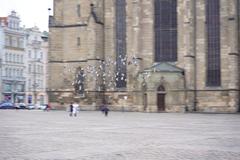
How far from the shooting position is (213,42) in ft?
203

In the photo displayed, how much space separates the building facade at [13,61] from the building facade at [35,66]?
235 cm

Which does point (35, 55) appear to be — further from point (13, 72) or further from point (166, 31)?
point (166, 31)

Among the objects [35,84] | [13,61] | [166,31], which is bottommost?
[35,84]

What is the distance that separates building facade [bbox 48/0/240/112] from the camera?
6128 centimetres

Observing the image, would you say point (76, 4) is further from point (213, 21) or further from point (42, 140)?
point (42, 140)

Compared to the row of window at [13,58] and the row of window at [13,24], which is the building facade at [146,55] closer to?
the row of window at [13,58]

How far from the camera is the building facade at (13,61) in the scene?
108 m

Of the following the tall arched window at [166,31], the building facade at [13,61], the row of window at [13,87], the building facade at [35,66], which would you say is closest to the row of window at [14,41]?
the building facade at [13,61]

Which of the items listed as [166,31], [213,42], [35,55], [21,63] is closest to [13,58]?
[21,63]

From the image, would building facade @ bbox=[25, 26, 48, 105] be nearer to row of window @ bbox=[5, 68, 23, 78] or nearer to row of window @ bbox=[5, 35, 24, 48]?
row of window @ bbox=[5, 35, 24, 48]

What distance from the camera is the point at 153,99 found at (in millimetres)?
62656

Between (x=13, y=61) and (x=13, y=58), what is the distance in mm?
622

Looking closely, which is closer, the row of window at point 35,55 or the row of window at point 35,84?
the row of window at point 35,84

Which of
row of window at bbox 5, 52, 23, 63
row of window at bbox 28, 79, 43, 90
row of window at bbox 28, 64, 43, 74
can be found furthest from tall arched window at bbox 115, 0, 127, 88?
row of window at bbox 28, 64, 43, 74
